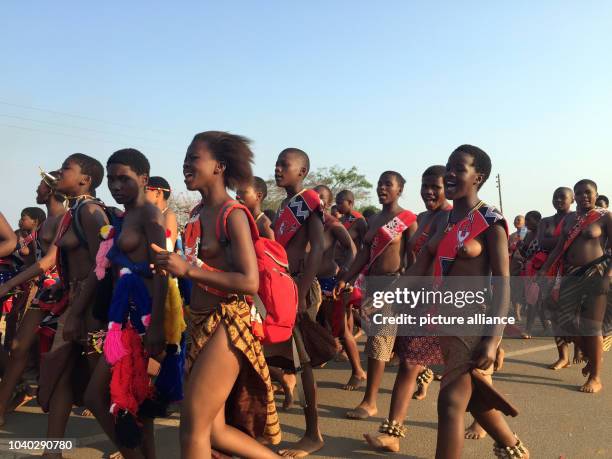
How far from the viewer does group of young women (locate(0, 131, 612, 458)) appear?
311 cm

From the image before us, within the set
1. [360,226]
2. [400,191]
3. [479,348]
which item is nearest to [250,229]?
[479,348]

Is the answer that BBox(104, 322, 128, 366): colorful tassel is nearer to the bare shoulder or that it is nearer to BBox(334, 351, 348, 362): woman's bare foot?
the bare shoulder

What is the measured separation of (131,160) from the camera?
3998 millimetres

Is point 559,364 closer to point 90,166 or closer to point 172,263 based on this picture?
point 90,166

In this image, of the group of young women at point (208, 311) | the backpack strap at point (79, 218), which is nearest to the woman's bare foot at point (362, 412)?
the group of young women at point (208, 311)

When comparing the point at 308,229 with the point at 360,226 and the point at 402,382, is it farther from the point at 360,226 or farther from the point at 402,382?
the point at 360,226

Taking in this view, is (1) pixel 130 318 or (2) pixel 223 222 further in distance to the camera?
(1) pixel 130 318

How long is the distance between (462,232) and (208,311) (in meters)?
1.53

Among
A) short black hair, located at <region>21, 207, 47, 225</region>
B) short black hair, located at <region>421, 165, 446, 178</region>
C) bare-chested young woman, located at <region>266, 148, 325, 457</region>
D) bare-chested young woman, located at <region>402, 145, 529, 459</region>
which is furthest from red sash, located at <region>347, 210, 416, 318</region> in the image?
short black hair, located at <region>21, 207, 47, 225</region>

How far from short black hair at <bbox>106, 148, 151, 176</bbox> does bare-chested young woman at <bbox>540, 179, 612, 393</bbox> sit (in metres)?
4.92

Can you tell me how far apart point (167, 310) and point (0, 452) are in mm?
1860

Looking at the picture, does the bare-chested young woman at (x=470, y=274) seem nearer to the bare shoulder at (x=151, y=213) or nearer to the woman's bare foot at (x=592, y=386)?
the bare shoulder at (x=151, y=213)

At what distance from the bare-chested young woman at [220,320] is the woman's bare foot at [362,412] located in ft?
6.59

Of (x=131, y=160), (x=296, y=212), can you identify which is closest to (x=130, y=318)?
(x=131, y=160)
